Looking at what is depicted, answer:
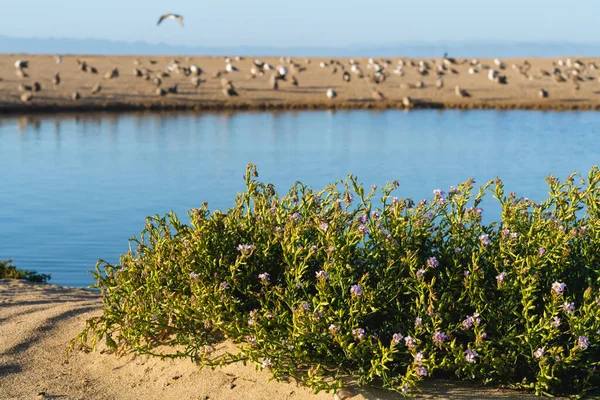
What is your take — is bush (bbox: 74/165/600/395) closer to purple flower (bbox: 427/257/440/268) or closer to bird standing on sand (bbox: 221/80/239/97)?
purple flower (bbox: 427/257/440/268)

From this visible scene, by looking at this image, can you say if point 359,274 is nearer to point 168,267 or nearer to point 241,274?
point 241,274

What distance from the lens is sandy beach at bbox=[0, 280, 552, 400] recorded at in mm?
5699

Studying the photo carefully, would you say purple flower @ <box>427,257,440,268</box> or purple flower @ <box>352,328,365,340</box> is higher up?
purple flower @ <box>427,257,440,268</box>

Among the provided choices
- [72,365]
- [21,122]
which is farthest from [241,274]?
[21,122]

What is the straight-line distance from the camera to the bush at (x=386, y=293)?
539cm

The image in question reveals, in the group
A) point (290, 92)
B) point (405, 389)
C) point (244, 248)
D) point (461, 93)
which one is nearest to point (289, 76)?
point (290, 92)

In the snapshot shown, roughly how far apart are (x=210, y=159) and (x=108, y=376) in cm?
2447

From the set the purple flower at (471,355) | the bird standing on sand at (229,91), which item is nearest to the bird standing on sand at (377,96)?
the bird standing on sand at (229,91)

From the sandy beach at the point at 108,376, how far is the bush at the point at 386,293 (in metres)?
0.13

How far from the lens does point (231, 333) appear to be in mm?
5738

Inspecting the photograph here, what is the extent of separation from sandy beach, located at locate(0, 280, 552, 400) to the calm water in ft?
22.6

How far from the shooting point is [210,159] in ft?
100

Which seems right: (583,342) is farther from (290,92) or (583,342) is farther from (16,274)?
(290,92)

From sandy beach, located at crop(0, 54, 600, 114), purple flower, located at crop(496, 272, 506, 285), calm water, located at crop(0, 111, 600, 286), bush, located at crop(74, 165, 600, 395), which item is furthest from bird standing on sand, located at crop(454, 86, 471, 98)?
purple flower, located at crop(496, 272, 506, 285)
